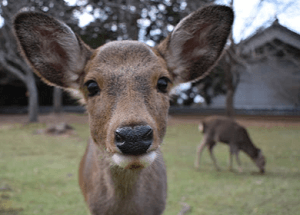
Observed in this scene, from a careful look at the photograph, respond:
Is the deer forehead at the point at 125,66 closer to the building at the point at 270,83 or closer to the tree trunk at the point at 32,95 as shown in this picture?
the building at the point at 270,83

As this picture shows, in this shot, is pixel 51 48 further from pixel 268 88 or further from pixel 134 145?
pixel 268 88

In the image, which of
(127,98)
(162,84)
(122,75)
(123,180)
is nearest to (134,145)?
(127,98)

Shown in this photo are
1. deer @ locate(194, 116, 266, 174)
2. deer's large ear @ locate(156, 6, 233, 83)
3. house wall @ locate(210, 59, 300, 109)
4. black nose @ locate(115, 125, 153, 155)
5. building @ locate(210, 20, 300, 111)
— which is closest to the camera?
black nose @ locate(115, 125, 153, 155)

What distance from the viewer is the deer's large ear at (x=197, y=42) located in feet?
9.23

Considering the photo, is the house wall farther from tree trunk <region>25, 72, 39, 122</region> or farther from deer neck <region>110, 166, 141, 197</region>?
deer neck <region>110, 166, 141, 197</region>

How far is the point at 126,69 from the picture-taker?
2.38m

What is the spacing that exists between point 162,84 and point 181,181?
14.8ft

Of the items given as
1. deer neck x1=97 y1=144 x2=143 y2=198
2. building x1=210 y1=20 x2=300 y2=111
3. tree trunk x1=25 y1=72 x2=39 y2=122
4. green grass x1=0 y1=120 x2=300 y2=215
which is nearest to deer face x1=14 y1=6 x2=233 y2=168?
deer neck x1=97 y1=144 x2=143 y2=198

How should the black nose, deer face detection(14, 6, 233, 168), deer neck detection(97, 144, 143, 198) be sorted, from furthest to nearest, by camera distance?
deer neck detection(97, 144, 143, 198)
deer face detection(14, 6, 233, 168)
the black nose

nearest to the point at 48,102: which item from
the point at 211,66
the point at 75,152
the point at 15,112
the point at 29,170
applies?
the point at 15,112

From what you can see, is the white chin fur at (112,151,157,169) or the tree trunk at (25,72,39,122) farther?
the tree trunk at (25,72,39,122)

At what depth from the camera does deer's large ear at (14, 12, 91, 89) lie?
8.94 feet

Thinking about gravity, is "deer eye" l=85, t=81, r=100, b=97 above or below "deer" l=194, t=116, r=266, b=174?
above

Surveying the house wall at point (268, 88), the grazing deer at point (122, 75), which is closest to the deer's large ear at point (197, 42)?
the grazing deer at point (122, 75)
